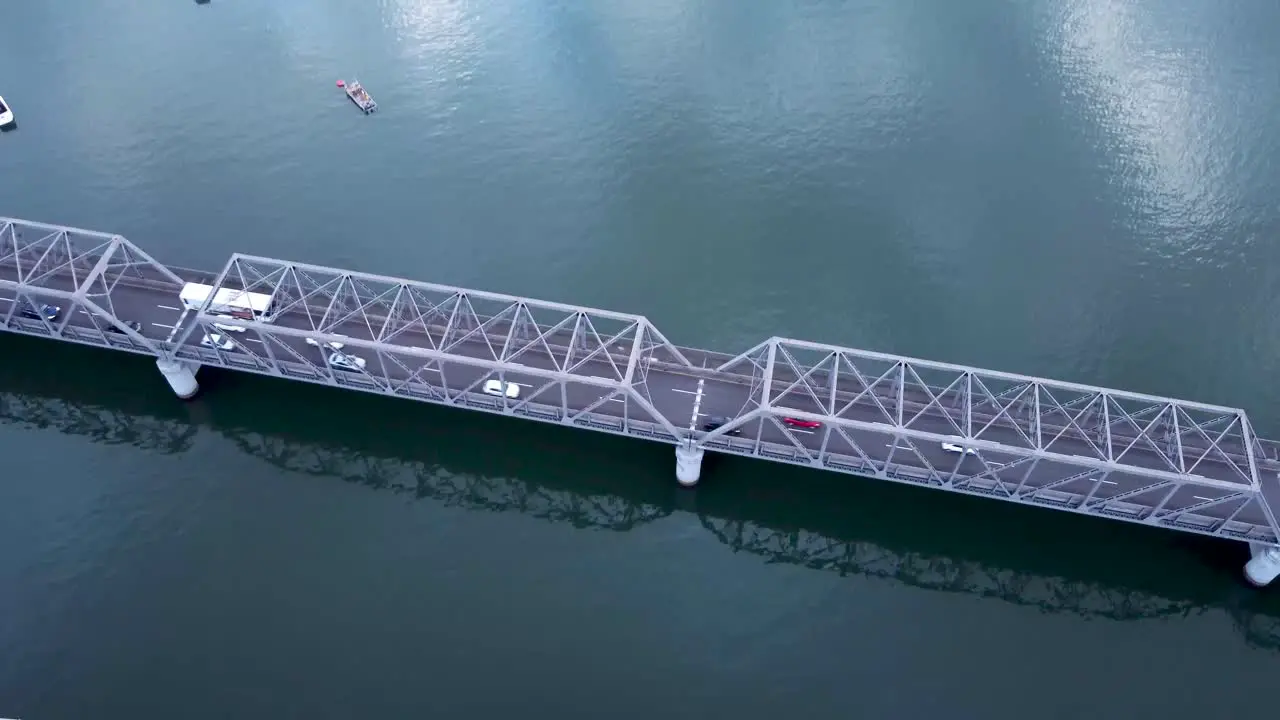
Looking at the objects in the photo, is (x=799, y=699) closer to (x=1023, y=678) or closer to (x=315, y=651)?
(x=1023, y=678)

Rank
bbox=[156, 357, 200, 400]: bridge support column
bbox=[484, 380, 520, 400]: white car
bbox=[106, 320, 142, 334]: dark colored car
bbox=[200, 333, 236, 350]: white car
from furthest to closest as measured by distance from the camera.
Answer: bbox=[106, 320, 142, 334]: dark colored car
bbox=[156, 357, 200, 400]: bridge support column
bbox=[200, 333, 236, 350]: white car
bbox=[484, 380, 520, 400]: white car

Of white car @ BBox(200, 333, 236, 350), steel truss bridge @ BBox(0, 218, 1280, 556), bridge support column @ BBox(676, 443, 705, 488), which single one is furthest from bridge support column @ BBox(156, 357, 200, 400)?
bridge support column @ BBox(676, 443, 705, 488)

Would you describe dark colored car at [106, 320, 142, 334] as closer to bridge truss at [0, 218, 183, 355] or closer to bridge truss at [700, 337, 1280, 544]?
bridge truss at [0, 218, 183, 355]

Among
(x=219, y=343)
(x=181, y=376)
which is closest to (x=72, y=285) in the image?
(x=181, y=376)

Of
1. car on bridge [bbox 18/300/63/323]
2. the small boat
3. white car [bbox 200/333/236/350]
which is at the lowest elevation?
car on bridge [bbox 18/300/63/323]

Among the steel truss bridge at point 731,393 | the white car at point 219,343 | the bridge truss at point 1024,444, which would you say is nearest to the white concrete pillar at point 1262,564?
the steel truss bridge at point 731,393

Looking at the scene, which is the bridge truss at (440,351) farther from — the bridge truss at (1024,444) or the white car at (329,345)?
the bridge truss at (1024,444)

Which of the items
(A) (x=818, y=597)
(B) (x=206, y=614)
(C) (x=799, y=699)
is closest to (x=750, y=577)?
(A) (x=818, y=597)

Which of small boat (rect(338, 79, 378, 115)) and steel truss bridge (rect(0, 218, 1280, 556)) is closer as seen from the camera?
steel truss bridge (rect(0, 218, 1280, 556))

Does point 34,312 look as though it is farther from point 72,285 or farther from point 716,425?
point 716,425
